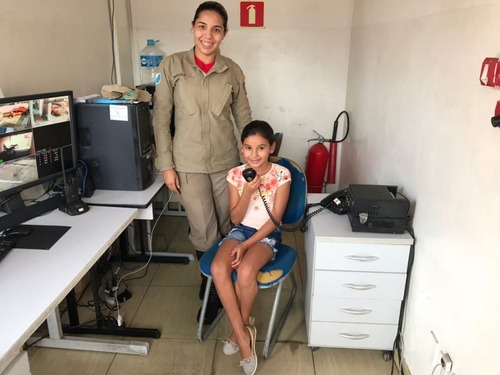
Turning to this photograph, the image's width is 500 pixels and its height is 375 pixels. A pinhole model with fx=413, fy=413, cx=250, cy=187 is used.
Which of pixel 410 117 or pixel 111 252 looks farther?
pixel 111 252

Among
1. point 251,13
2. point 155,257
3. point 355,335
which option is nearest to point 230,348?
point 355,335

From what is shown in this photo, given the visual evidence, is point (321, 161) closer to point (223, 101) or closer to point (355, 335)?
point (223, 101)

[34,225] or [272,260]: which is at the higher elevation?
[34,225]

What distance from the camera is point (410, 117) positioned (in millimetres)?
1861

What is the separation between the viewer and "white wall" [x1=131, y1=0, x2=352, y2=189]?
327 centimetres

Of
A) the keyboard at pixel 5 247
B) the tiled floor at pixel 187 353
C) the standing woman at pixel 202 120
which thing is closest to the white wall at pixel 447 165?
the tiled floor at pixel 187 353

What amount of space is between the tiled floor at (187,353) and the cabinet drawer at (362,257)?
51 cm

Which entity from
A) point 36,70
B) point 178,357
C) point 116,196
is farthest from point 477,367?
point 36,70

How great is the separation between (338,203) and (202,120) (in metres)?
0.78

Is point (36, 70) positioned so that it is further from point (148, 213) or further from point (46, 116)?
point (148, 213)

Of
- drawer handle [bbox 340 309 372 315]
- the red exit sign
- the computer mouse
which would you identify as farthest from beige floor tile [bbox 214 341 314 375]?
the red exit sign

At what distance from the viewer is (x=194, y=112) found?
203 cm

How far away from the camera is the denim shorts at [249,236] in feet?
6.48

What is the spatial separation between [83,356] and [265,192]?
1189 millimetres
